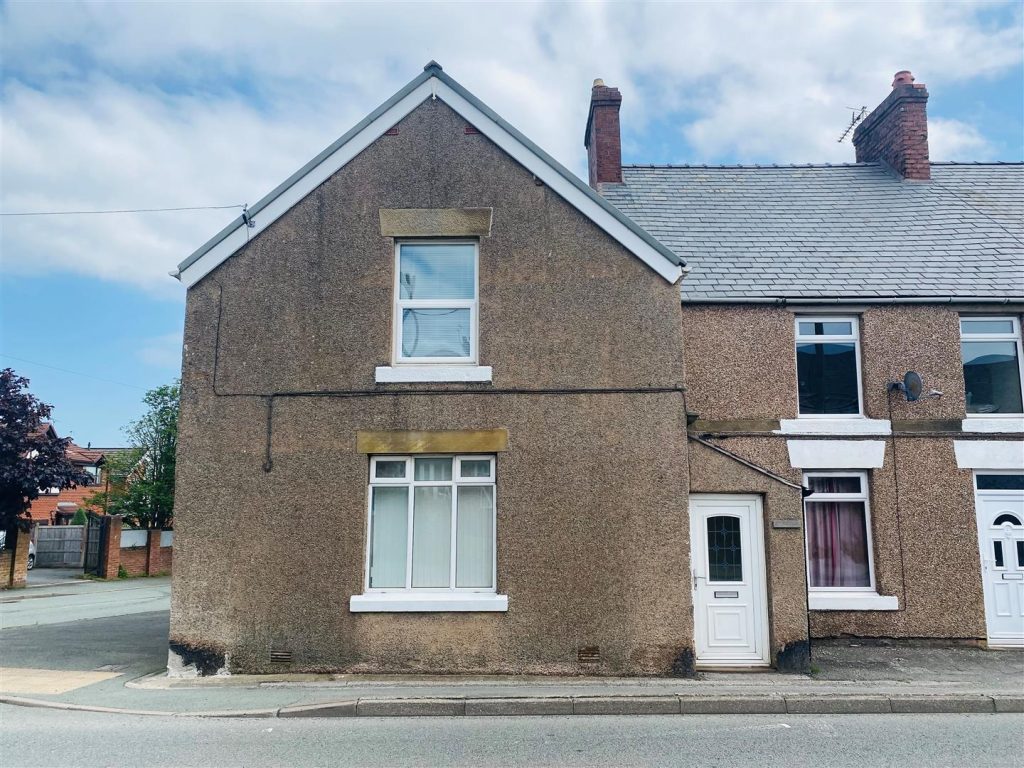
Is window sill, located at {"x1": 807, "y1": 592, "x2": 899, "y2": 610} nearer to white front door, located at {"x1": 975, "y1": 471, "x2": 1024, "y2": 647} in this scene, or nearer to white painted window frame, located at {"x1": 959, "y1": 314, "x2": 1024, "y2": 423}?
white front door, located at {"x1": 975, "y1": 471, "x2": 1024, "y2": 647}

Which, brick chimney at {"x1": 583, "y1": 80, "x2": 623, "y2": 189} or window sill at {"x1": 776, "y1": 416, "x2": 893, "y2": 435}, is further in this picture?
brick chimney at {"x1": 583, "y1": 80, "x2": 623, "y2": 189}

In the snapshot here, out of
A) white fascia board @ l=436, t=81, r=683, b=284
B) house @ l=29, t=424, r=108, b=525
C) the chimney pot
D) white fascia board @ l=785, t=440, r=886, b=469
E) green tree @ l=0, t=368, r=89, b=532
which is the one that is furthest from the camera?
house @ l=29, t=424, r=108, b=525

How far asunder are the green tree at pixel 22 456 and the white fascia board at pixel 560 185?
58.8 ft

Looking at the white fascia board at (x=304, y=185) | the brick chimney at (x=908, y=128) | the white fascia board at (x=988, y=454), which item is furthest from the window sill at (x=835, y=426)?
the white fascia board at (x=304, y=185)

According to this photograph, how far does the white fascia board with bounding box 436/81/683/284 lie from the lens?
32.5 ft

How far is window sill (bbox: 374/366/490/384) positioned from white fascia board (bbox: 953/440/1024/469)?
716cm

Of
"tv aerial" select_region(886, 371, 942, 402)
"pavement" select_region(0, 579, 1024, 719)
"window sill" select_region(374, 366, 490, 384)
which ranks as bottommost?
"pavement" select_region(0, 579, 1024, 719)

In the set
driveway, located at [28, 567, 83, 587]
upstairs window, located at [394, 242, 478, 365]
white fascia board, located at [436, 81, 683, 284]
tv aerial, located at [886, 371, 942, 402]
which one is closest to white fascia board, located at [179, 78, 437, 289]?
white fascia board, located at [436, 81, 683, 284]

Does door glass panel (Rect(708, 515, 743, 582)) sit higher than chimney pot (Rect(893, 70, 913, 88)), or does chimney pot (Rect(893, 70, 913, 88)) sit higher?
chimney pot (Rect(893, 70, 913, 88))

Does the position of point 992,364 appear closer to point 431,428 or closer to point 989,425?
point 989,425

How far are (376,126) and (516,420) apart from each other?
4.26 meters

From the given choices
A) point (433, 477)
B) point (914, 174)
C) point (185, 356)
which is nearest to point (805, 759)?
point (433, 477)

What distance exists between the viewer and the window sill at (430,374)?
9742 mm

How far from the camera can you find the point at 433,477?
981 centimetres
